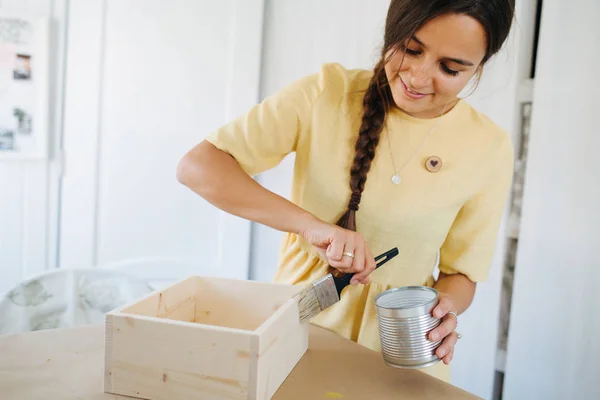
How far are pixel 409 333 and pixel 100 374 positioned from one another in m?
0.43

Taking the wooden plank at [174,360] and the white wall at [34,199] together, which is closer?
the wooden plank at [174,360]

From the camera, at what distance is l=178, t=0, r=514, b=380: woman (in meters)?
0.92

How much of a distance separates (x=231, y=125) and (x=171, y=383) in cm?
49

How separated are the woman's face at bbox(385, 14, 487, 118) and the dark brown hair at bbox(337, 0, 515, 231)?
0.04ft

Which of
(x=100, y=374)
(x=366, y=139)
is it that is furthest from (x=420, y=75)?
(x=100, y=374)

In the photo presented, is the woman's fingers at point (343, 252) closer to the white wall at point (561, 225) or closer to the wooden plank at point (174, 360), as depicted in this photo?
the wooden plank at point (174, 360)

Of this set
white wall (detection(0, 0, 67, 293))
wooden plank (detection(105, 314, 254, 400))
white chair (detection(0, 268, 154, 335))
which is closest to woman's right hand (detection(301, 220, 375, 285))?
wooden plank (detection(105, 314, 254, 400))

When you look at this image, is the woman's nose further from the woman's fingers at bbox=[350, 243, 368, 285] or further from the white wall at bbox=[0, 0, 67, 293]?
the white wall at bbox=[0, 0, 67, 293]

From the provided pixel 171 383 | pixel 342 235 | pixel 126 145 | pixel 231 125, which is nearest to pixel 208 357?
pixel 171 383

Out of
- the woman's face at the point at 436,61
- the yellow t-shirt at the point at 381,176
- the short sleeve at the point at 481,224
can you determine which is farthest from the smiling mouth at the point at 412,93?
the short sleeve at the point at 481,224

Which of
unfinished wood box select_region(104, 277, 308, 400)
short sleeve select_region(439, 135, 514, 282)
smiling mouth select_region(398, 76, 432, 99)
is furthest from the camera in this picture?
short sleeve select_region(439, 135, 514, 282)

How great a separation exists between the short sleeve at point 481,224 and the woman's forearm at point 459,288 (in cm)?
2

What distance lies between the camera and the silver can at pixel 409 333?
2.25 feet

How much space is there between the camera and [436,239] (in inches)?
39.5
